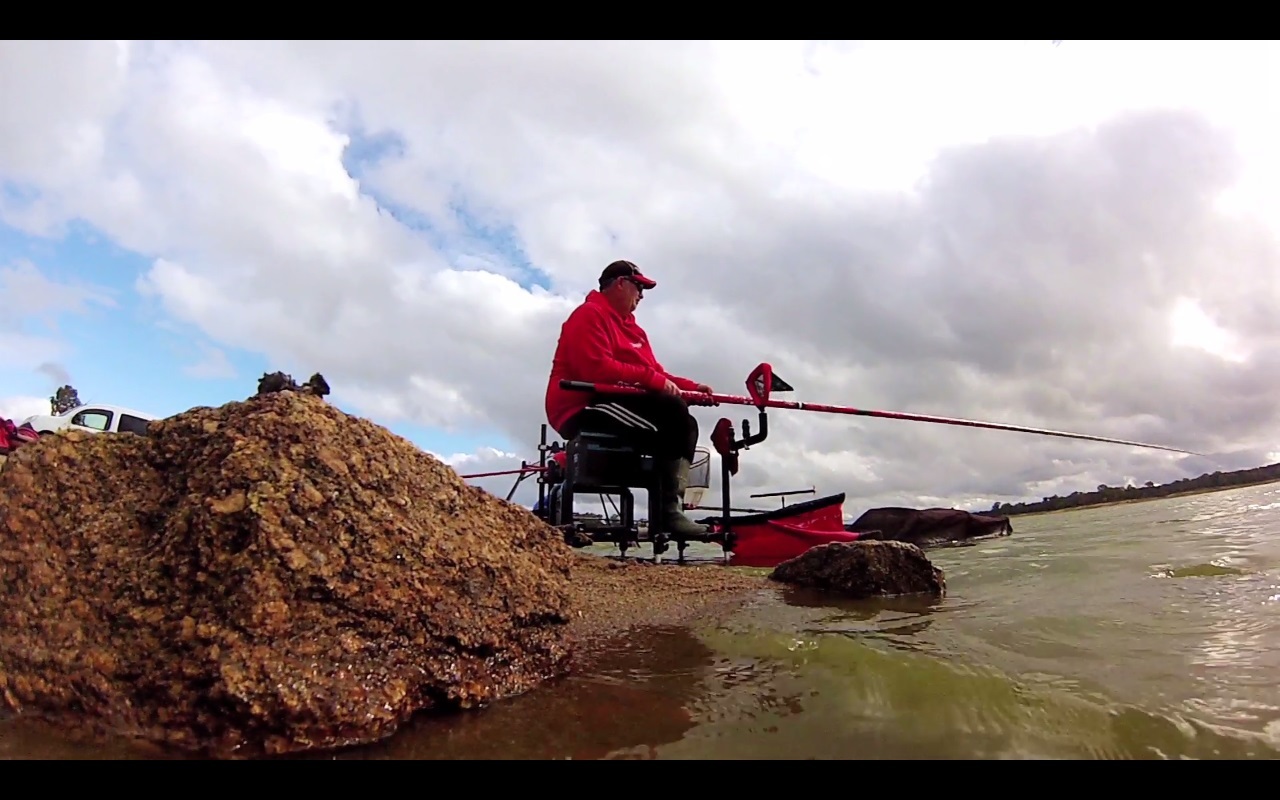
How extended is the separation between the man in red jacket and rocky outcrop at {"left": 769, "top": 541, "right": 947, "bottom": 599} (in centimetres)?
156

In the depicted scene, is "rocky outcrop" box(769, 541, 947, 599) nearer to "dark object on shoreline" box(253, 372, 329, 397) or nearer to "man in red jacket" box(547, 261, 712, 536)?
"man in red jacket" box(547, 261, 712, 536)

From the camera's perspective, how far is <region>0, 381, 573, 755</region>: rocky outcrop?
81.6 inches

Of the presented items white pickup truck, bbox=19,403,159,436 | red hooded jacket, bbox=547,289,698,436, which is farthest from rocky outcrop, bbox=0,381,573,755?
white pickup truck, bbox=19,403,159,436

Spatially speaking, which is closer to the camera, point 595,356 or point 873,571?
point 873,571

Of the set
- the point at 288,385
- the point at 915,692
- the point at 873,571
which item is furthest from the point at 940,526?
the point at 288,385

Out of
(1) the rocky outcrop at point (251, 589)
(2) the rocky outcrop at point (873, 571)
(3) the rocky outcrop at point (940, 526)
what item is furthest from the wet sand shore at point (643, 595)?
(3) the rocky outcrop at point (940, 526)

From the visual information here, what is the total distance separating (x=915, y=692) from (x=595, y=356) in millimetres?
4067

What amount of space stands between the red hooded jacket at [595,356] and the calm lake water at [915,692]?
243 cm

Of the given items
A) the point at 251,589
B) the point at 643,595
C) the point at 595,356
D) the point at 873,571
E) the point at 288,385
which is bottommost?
the point at 643,595

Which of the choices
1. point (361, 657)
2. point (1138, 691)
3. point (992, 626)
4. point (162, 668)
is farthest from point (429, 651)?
point (992, 626)

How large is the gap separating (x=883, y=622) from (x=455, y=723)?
2.68 m

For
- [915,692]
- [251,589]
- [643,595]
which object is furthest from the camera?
[643,595]

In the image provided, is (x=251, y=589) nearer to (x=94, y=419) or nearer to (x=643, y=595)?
(x=643, y=595)

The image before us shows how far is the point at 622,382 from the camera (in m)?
5.95
